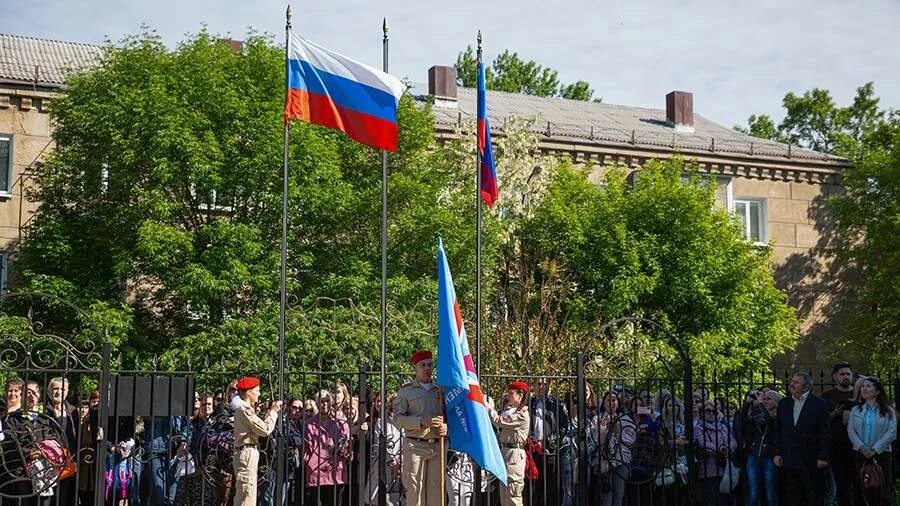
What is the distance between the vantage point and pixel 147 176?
80.5 feet

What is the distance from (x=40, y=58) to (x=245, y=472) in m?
22.0

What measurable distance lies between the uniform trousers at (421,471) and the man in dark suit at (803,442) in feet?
→ 12.9

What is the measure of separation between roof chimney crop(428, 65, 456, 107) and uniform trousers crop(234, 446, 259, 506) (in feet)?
78.7

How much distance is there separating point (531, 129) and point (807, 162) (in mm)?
8917

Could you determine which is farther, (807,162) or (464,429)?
(807,162)

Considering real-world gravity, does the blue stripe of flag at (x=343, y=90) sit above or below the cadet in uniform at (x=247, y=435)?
above

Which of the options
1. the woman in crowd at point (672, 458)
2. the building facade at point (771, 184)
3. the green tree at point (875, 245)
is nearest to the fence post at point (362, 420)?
the woman in crowd at point (672, 458)

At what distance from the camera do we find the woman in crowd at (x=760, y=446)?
14.2 metres

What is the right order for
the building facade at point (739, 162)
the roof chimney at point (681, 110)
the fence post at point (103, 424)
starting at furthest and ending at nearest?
the roof chimney at point (681, 110)
the building facade at point (739, 162)
the fence post at point (103, 424)

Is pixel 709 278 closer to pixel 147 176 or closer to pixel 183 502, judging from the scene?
pixel 147 176

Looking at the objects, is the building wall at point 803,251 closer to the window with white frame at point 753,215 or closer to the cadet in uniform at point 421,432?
the window with white frame at point 753,215

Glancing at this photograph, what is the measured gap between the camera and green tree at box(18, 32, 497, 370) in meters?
24.0

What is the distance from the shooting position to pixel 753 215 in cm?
3706

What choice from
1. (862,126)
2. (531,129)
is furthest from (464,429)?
(862,126)
